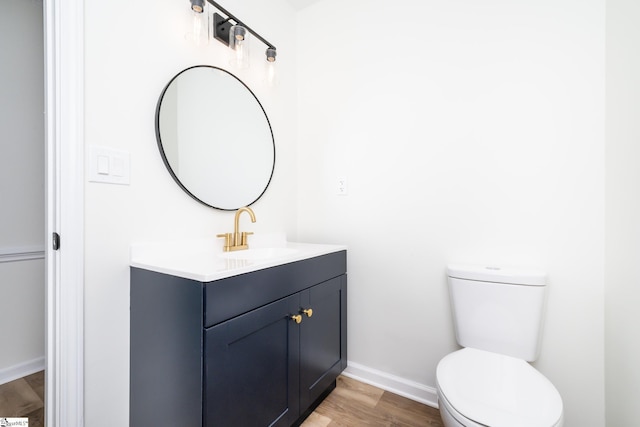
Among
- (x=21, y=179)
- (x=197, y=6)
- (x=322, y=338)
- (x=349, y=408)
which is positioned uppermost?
(x=197, y=6)

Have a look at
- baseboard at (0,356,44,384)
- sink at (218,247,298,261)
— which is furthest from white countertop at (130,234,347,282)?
baseboard at (0,356,44,384)

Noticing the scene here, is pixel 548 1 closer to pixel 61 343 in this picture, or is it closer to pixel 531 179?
pixel 531 179

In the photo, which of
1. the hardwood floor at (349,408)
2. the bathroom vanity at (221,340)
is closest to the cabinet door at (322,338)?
the bathroom vanity at (221,340)

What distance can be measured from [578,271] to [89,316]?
6.20 ft

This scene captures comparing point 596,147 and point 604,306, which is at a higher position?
point 596,147

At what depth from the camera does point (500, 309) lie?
1.14 meters

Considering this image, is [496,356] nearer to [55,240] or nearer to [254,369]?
[254,369]

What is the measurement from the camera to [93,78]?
926mm

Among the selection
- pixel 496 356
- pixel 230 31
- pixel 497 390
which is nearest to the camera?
pixel 497 390

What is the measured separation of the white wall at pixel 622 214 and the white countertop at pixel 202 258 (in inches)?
43.9

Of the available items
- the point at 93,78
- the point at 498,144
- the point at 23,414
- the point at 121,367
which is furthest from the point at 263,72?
the point at 23,414

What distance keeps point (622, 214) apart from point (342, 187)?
3.95 feet

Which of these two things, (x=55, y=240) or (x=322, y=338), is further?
(x=322, y=338)

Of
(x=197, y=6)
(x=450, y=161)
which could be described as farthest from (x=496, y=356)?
(x=197, y=6)
